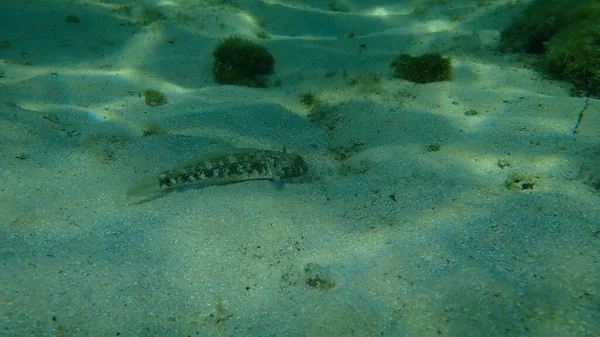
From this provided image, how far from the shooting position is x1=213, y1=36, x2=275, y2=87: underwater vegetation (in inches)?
295

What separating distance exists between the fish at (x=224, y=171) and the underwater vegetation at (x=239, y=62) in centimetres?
331

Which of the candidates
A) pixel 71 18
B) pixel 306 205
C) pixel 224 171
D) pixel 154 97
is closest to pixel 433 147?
pixel 306 205

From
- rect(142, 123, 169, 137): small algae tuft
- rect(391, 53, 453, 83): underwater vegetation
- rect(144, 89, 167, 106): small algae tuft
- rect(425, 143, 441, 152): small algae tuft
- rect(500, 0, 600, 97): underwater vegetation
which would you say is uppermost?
rect(500, 0, 600, 97): underwater vegetation

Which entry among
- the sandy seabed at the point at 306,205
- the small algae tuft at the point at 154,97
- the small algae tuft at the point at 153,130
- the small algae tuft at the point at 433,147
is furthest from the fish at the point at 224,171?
the small algae tuft at the point at 154,97

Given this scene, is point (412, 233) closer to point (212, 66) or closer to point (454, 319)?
point (454, 319)

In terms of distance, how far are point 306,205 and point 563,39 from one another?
6.02 meters

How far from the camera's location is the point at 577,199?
3.73m

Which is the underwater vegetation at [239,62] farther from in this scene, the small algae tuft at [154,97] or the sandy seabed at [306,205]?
the small algae tuft at [154,97]

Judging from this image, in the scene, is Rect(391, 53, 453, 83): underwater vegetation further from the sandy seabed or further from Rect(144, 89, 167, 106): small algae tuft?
Rect(144, 89, 167, 106): small algae tuft

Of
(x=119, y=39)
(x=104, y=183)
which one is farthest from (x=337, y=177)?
(x=119, y=39)

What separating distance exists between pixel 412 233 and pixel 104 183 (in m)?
3.95

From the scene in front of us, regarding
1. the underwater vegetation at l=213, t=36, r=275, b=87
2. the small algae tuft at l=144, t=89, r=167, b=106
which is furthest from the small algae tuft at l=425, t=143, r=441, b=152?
the small algae tuft at l=144, t=89, r=167, b=106

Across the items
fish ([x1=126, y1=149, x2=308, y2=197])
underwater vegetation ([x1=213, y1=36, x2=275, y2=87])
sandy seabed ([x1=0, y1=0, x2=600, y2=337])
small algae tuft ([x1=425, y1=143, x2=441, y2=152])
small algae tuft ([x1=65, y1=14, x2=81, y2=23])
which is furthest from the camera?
small algae tuft ([x1=65, y1=14, x2=81, y2=23])

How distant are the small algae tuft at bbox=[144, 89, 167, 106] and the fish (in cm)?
284
